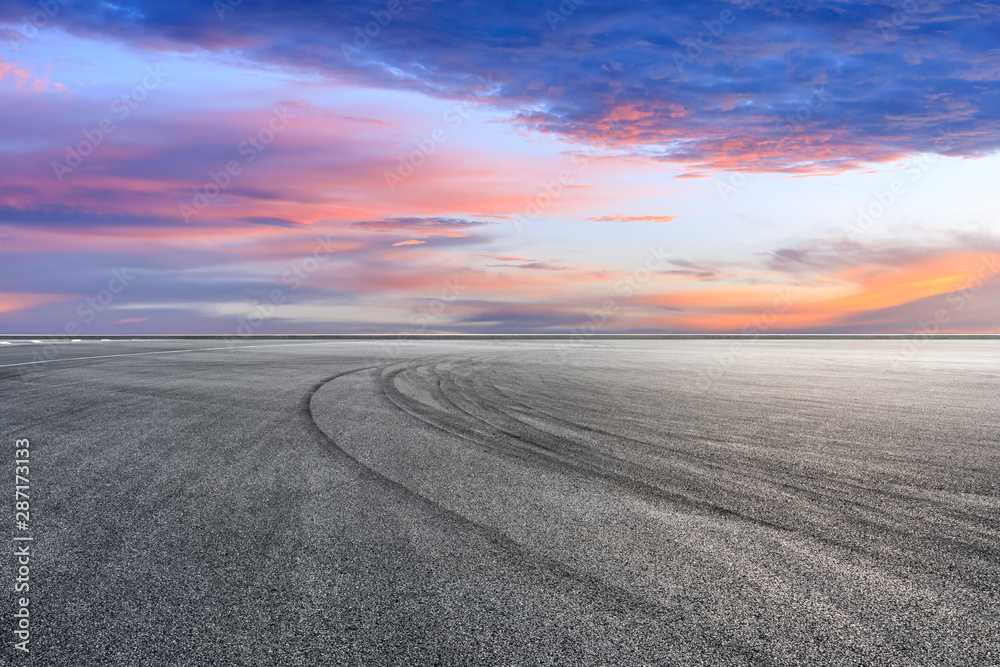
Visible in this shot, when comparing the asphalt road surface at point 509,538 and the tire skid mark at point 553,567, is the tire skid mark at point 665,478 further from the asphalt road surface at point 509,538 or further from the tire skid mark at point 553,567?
the tire skid mark at point 553,567

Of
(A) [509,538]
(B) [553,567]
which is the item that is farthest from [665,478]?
(B) [553,567]

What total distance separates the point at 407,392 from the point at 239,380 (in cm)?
470

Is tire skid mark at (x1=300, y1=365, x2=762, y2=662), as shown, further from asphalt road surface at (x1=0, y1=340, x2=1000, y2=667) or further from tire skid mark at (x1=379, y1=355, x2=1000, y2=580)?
tire skid mark at (x1=379, y1=355, x2=1000, y2=580)

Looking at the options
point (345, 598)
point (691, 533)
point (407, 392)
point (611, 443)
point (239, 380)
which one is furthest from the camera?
point (239, 380)

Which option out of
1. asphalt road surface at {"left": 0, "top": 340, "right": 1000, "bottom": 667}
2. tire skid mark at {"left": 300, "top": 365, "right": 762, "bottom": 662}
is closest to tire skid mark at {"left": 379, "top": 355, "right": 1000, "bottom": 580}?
asphalt road surface at {"left": 0, "top": 340, "right": 1000, "bottom": 667}

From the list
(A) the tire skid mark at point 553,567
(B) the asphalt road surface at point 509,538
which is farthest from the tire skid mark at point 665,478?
(A) the tire skid mark at point 553,567

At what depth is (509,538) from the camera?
419cm

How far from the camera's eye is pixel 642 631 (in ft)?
9.68

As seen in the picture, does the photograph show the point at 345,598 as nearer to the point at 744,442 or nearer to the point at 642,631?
the point at 642,631

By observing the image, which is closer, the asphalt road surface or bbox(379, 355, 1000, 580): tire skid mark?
the asphalt road surface

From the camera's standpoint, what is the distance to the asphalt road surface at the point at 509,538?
115 inches

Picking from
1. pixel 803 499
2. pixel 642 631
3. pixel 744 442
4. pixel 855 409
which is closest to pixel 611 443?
pixel 744 442

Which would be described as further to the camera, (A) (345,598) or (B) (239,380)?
(B) (239,380)

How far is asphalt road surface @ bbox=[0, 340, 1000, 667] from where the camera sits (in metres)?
2.91
